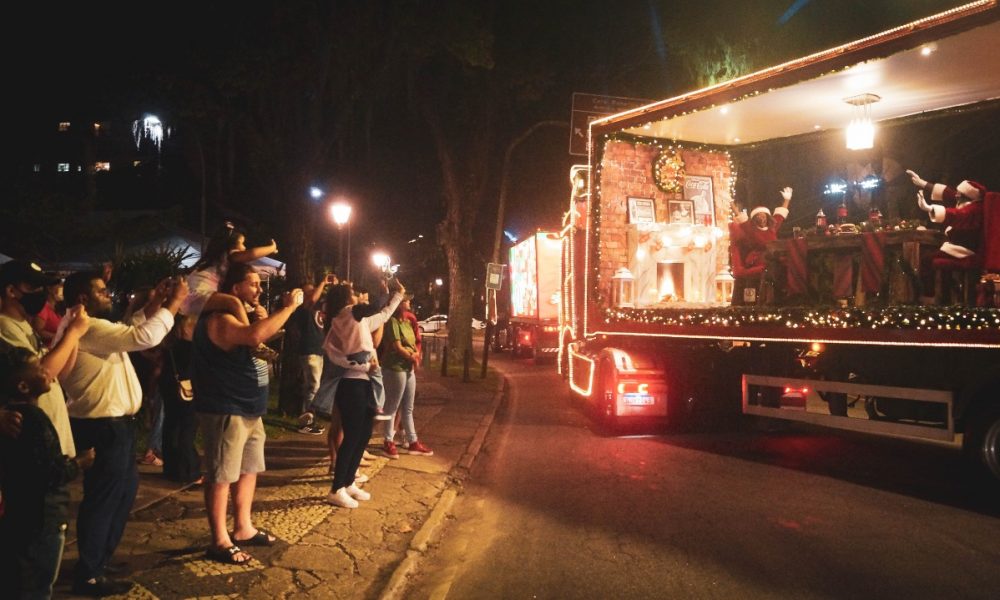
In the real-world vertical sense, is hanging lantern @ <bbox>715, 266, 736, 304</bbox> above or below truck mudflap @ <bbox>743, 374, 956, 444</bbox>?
above

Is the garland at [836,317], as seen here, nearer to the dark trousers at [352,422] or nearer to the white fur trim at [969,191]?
the white fur trim at [969,191]

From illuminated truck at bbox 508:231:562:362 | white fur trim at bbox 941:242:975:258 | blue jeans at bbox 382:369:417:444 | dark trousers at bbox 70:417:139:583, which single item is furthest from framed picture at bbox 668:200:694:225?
dark trousers at bbox 70:417:139:583

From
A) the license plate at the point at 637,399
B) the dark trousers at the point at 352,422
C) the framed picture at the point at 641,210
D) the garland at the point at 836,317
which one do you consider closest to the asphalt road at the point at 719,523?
the license plate at the point at 637,399

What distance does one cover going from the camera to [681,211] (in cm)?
1155

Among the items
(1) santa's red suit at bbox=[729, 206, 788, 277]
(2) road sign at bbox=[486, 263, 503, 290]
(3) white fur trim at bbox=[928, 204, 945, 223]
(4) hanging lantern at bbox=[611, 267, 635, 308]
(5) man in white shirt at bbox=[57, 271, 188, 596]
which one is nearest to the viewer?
(5) man in white shirt at bbox=[57, 271, 188, 596]

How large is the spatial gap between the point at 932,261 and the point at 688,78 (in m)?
12.4

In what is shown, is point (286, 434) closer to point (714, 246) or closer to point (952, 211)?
point (714, 246)

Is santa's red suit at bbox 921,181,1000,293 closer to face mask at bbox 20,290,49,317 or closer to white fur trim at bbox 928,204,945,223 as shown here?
white fur trim at bbox 928,204,945,223

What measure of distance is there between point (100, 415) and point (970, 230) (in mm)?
8485

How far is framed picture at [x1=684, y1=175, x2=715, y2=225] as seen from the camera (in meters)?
11.7

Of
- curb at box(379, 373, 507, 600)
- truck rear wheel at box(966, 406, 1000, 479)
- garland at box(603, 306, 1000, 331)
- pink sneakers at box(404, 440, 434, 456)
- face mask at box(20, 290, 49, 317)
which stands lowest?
curb at box(379, 373, 507, 600)

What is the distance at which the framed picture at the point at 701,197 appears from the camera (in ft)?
Result: 38.3

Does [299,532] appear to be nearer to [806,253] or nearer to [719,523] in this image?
[719,523]

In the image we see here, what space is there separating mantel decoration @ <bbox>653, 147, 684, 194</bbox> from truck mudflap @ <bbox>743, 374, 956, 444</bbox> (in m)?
3.67
